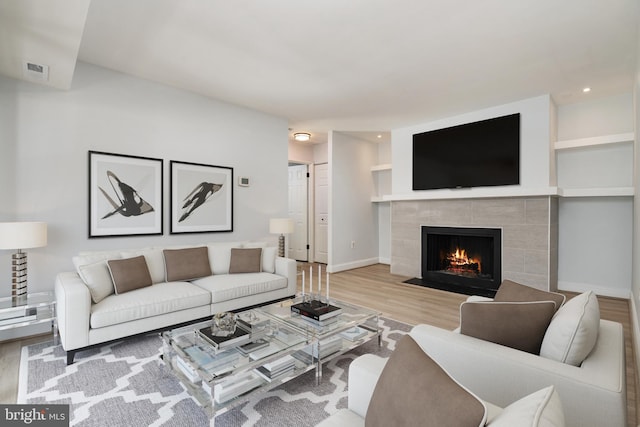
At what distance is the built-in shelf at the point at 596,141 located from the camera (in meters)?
3.85

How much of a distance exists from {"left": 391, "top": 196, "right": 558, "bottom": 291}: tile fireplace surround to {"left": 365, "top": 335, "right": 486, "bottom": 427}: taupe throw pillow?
401 cm

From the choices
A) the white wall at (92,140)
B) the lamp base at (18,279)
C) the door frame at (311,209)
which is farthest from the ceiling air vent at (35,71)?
the door frame at (311,209)

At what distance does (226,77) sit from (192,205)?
1.60m

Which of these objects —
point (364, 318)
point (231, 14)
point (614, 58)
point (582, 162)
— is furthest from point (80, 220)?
point (582, 162)

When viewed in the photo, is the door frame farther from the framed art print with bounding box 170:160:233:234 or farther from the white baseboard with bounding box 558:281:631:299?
the white baseboard with bounding box 558:281:631:299

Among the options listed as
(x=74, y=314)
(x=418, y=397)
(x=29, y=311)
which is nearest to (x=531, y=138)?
(x=418, y=397)

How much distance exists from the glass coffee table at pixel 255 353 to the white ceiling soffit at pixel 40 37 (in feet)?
7.10

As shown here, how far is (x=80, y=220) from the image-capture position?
322cm

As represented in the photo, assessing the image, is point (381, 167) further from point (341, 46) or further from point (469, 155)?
point (341, 46)

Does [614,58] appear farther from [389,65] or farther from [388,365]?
[388,365]

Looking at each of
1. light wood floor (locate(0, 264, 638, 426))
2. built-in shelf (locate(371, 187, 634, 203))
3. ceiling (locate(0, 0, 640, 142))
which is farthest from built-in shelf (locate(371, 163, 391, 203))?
Result: ceiling (locate(0, 0, 640, 142))

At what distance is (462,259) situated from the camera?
5.14 meters

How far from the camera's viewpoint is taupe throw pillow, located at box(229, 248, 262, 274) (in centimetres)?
369

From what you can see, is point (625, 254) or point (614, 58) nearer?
point (614, 58)
